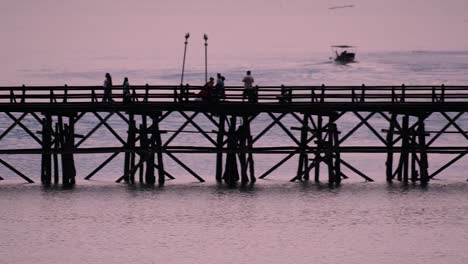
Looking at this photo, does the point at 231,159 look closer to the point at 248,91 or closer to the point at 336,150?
the point at 248,91

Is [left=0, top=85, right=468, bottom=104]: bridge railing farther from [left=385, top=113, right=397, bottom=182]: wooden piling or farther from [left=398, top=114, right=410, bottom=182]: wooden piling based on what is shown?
[left=398, top=114, right=410, bottom=182]: wooden piling

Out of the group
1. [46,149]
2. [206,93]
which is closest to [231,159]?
[206,93]

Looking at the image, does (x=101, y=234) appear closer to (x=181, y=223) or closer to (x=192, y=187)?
(x=181, y=223)

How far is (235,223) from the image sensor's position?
41.2 metres

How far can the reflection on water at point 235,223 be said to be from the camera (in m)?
36.8

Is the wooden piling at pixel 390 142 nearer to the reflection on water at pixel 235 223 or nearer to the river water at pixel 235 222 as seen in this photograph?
the river water at pixel 235 222

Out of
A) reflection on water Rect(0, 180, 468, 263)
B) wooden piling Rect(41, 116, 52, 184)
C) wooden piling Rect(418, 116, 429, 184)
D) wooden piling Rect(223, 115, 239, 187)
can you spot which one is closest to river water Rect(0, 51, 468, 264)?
reflection on water Rect(0, 180, 468, 263)

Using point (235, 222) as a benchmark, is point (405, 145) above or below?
above

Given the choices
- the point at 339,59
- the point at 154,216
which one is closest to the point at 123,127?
the point at 154,216

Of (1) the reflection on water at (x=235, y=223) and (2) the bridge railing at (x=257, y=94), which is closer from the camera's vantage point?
(1) the reflection on water at (x=235, y=223)

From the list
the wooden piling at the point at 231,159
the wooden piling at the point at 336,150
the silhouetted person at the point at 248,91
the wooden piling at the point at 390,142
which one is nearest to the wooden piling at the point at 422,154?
the wooden piling at the point at 390,142

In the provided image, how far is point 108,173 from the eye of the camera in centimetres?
5747

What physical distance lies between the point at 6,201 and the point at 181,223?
269 inches

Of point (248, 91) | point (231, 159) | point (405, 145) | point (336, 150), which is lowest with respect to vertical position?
point (231, 159)
